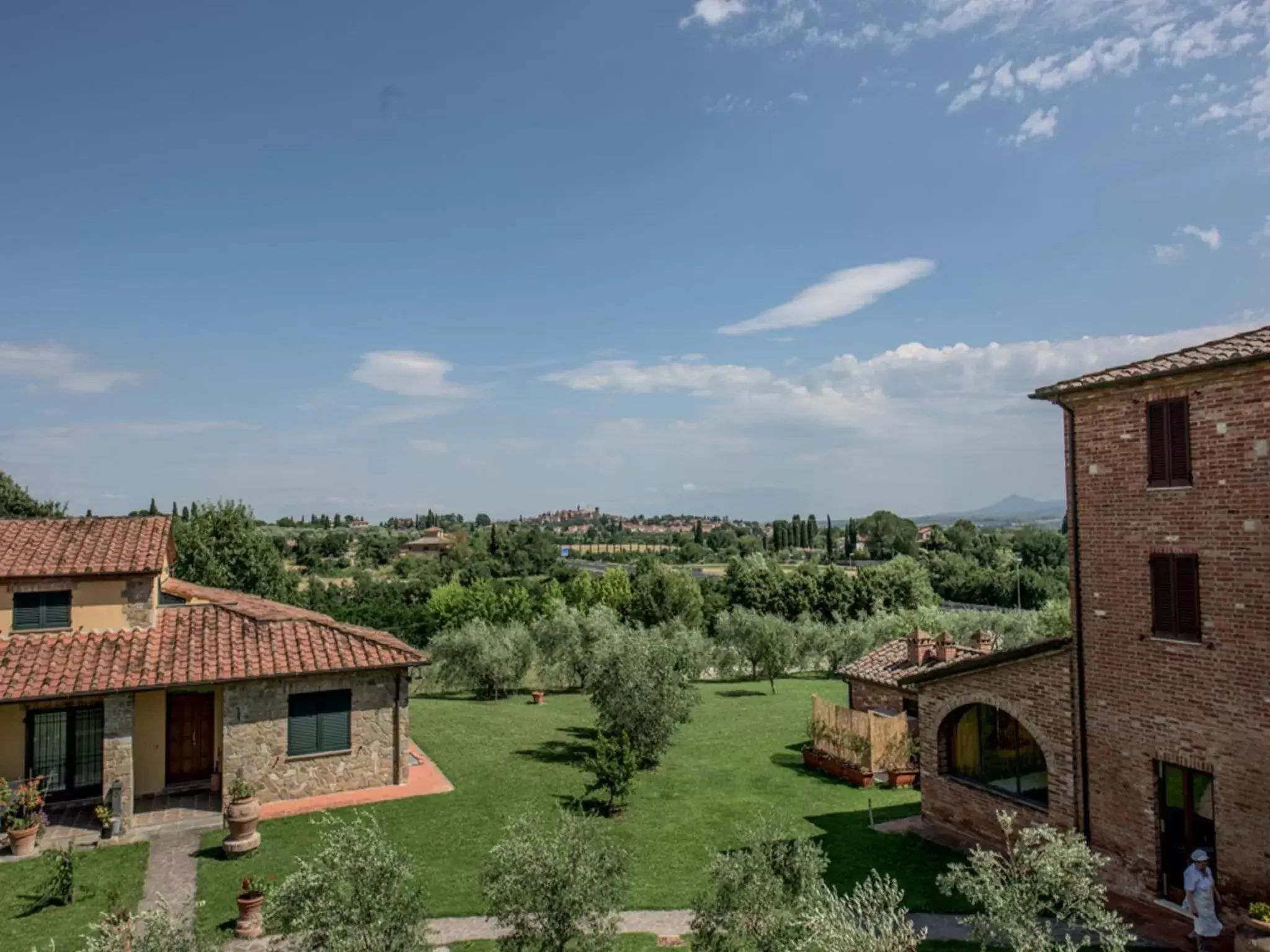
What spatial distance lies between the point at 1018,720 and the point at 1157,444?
→ 5.71m

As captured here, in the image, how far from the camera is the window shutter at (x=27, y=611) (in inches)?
709

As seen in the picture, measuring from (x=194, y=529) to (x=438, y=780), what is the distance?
26368mm

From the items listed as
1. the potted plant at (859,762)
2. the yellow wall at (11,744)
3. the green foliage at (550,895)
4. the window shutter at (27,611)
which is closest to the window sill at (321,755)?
the yellow wall at (11,744)

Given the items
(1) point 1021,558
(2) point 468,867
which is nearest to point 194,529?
(2) point 468,867

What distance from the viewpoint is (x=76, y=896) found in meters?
13.4

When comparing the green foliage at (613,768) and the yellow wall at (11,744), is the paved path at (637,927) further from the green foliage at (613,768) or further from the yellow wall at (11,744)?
the yellow wall at (11,744)

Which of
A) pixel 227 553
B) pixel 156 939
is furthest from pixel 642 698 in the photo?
pixel 227 553

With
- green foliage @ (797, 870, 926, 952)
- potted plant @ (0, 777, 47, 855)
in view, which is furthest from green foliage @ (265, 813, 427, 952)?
potted plant @ (0, 777, 47, 855)

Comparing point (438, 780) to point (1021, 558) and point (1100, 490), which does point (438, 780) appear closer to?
point (1100, 490)

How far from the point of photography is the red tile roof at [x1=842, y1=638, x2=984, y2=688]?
2436cm

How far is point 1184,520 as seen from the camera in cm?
1213

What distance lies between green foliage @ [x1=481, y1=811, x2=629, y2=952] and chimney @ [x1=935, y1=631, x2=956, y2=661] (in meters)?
17.7

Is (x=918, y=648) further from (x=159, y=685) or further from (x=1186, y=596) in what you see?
(x=159, y=685)

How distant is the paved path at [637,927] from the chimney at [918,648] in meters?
12.9
